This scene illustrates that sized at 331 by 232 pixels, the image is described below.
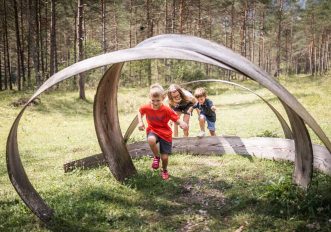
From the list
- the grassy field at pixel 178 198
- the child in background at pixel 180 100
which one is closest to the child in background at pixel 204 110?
the child in background at pixel 180 100

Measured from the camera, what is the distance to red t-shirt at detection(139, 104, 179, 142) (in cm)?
643

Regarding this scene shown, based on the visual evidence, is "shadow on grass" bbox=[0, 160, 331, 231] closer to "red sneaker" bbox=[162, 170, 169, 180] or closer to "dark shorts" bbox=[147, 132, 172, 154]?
"red sneaker" bbox=[162, 170, 169, 180]

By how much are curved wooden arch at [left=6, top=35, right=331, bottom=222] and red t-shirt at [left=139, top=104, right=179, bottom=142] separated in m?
0.72

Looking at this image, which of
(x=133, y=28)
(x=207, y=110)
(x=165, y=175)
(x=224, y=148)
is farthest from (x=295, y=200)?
(x=133, y=28)

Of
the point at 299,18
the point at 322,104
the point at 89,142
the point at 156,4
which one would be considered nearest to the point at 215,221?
the point at 89,142

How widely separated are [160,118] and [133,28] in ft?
150

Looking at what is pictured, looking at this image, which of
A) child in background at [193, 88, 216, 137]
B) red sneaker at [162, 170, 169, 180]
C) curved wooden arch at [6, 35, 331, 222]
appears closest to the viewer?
curved wooden arch at [6, 35, 331, 222]

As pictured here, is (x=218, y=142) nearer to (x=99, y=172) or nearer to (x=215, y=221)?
(x=99, y=172)

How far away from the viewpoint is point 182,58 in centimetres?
402

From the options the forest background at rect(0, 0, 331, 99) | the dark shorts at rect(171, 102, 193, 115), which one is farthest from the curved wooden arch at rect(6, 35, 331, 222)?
the forest background at rect(0, 0, 331, 99)

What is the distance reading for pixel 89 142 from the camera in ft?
35.4

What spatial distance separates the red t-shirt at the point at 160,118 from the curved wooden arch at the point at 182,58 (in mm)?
718

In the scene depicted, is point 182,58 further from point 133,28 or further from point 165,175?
point 133,28

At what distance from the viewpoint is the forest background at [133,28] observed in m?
31.4
